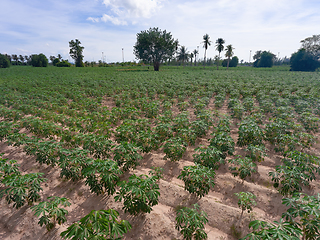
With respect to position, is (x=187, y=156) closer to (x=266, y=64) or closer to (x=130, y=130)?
(x=130, y=130)

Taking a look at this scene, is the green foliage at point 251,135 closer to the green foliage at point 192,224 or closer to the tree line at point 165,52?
the green foliage at point 192,224

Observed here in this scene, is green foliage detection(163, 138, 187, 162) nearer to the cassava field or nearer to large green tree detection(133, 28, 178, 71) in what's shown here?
the cassava field

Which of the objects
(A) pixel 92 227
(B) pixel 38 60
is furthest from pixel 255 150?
(B) pixel 38 60

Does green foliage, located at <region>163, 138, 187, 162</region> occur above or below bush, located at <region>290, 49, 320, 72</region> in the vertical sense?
below

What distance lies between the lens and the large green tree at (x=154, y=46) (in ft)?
169

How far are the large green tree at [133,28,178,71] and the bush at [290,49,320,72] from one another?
48.9 m

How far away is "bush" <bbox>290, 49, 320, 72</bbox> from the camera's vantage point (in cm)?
5838

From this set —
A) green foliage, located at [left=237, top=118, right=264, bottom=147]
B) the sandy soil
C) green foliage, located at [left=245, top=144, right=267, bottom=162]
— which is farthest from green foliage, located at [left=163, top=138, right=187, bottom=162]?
green foliage, located at [left=237, top=118, right=264, bottom=147]

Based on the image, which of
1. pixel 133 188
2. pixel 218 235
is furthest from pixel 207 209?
pixel 133 188

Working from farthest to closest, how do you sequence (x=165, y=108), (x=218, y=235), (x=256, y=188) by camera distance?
(x=165, y=108) → (x=256, y=188) → (x=218, y=235)

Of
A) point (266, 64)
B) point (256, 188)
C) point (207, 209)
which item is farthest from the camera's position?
point (266, 64)

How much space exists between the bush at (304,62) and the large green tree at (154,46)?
48.9 meters

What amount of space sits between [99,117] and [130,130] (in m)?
3.09

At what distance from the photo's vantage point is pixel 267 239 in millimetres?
2551
